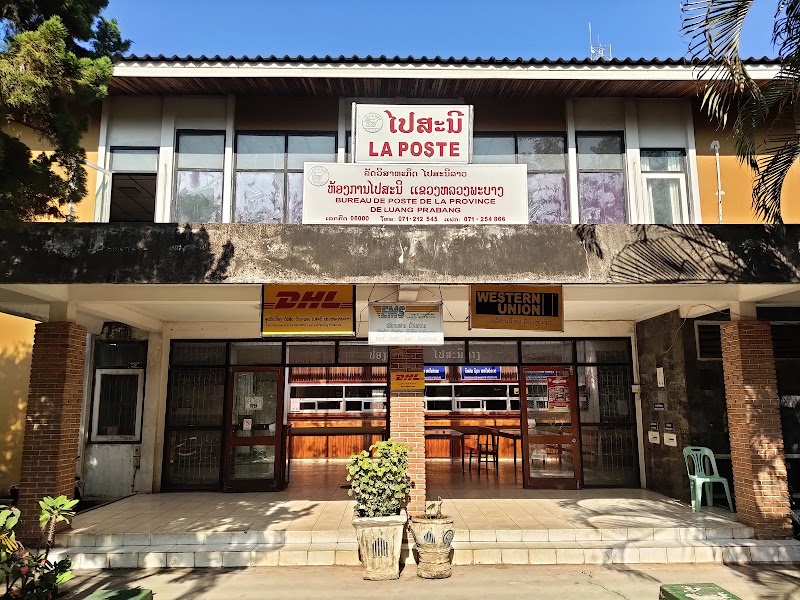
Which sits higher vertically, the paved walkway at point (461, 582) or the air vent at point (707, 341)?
the air vent at point (707, 341)

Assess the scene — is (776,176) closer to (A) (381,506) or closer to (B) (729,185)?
(B) (729,185)

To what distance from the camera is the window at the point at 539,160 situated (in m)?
10.1

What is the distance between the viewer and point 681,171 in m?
10.2

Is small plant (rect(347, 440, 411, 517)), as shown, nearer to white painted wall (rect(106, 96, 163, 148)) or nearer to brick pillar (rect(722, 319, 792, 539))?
brick pillar (rect(722, 319, 792, 539))

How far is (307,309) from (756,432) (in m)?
5.90

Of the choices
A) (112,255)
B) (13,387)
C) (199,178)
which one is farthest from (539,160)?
(13,387)

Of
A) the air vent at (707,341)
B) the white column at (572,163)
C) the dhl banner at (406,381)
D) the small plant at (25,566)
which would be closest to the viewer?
the small plant at (25,566)

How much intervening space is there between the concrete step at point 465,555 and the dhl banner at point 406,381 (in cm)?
186

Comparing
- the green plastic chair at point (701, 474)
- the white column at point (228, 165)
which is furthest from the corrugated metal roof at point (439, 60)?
the green plastic chair at point (701, 474)

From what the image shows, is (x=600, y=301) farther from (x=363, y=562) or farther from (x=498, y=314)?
(x=363, y=562)

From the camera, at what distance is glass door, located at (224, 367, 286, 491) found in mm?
9828

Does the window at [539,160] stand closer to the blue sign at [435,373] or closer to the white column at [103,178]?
the blue sign at [435,373]

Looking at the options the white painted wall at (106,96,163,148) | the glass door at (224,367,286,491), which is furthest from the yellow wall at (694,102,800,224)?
the white painted wall at (106,96,163,148)

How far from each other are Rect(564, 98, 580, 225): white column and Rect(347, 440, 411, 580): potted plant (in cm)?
564
